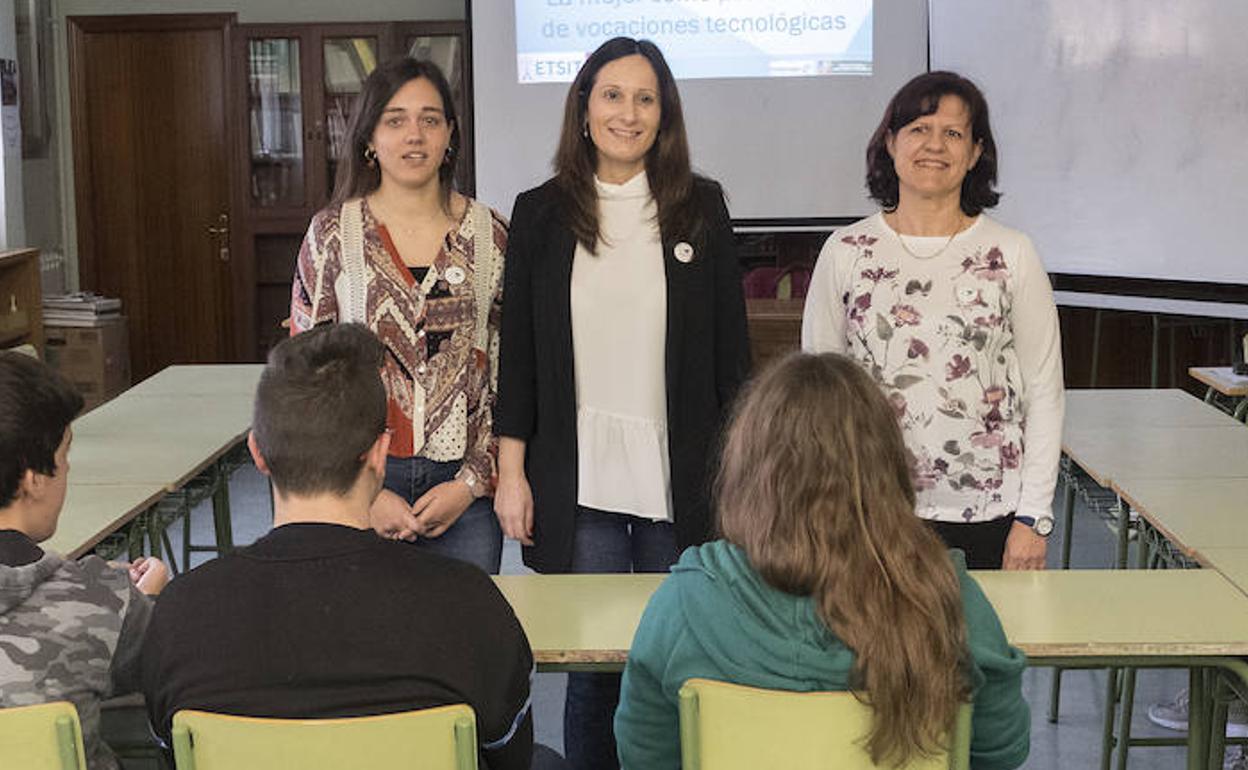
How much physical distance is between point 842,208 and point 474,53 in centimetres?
169

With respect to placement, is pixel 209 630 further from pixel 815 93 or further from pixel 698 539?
pixel 815 93

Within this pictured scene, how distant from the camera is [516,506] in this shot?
2568mm

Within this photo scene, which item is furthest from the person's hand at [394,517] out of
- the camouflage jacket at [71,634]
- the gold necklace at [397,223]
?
the camouflage jacket at [71,634]

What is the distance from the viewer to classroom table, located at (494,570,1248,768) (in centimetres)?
216

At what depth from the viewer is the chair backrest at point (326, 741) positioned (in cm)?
162

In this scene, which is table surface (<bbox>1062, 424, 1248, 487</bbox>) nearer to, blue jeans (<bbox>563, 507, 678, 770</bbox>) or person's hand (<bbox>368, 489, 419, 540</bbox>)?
blue jeans (<bbox>563, 507, 678, 770</bbox>)

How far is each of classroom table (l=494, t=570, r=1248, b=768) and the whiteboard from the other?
3.62m

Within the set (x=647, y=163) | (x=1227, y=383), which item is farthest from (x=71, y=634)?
(x=1227, y=383)

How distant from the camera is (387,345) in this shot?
256cm

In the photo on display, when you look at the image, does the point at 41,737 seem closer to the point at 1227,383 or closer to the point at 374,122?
the point at 374,122

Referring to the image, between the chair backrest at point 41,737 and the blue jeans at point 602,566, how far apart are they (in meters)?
1.04

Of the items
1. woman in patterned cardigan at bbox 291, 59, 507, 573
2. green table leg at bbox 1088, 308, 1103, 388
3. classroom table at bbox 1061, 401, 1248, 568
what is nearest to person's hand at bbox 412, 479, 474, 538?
woman in patterned cardigan at bbox 291, 59, 507, 573

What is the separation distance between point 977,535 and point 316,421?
1245 mm

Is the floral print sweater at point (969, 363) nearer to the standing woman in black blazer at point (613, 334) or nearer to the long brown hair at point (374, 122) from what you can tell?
the standing woman in black blazer at point (613, 334)
